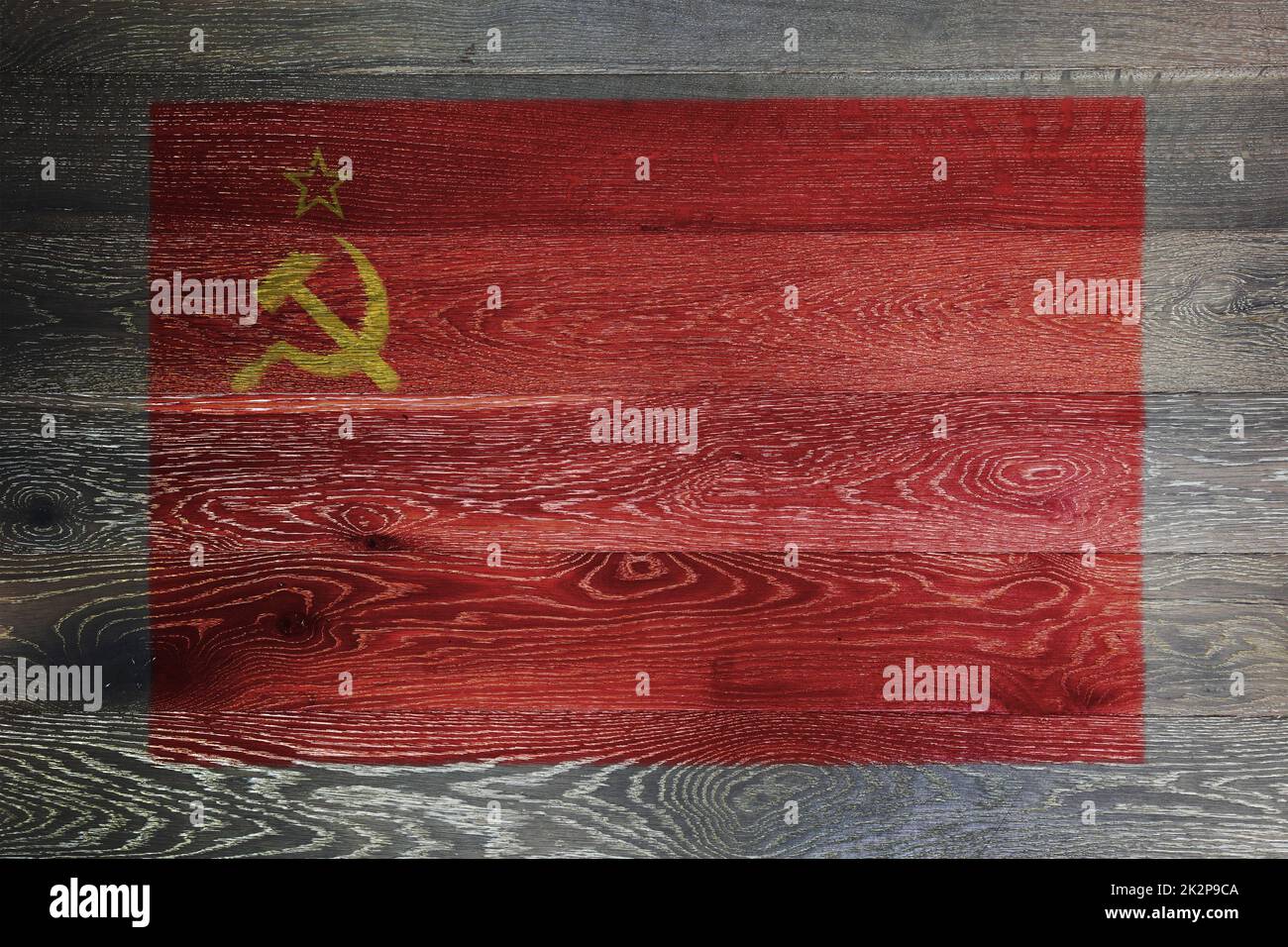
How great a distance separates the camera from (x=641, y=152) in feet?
3.51

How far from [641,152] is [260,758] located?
3.25 feet

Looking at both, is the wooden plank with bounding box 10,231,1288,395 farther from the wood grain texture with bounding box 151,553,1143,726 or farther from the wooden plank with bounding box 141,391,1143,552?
the wood grain texture with bounding box 151,553,1143,726

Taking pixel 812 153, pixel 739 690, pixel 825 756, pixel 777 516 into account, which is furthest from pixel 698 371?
pixel 825 756

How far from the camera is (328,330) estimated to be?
107 centimetres

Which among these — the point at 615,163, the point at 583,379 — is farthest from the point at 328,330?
the point at 615,163

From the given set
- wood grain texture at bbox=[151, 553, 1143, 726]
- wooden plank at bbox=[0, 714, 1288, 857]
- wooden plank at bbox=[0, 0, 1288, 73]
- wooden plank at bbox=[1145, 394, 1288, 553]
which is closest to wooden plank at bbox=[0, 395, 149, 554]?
wood grain texture at bbox=[151, 553, 1143, 726]

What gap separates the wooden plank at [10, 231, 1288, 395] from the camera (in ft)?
3.44

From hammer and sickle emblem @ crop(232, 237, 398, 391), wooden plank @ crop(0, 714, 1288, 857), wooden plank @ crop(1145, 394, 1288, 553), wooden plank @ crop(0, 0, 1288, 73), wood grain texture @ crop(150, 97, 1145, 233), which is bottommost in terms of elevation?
wooden plank @ crop(0, 714, 1288, 857)

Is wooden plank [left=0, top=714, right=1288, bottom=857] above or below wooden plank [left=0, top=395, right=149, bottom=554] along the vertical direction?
below

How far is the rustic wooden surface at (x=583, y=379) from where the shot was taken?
1046mm

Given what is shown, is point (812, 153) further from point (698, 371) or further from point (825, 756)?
point (825, 756)

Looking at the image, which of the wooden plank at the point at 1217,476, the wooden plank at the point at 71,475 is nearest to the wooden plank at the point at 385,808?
the wooden plank at the point at 71,475

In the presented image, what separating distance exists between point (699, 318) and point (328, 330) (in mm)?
518

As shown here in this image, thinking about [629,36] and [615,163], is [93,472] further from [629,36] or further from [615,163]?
[629,36]
